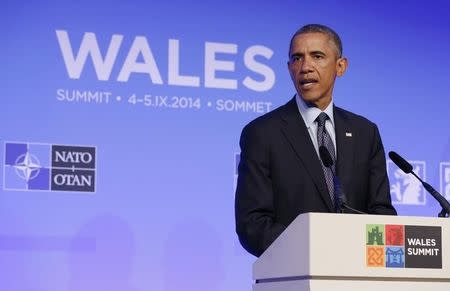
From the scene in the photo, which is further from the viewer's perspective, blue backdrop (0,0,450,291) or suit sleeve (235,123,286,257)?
blue backdrop (0,0,450,291)

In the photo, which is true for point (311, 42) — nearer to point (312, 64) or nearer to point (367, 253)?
point (312, 64)

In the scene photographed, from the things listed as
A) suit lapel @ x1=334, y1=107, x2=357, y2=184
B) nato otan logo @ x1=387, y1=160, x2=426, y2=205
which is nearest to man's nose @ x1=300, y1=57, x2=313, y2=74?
suit lapel @ x1=334, y1=107, x2=357, y2=184

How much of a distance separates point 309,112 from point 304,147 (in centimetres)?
18

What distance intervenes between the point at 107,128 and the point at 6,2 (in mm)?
814

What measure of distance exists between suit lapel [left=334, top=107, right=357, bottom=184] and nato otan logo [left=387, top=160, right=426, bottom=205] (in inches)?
63.7

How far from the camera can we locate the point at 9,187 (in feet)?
13.6

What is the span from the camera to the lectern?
2293mm

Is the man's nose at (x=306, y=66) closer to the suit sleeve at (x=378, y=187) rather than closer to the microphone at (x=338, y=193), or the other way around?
the suit sleeve at (x=378, y=187)

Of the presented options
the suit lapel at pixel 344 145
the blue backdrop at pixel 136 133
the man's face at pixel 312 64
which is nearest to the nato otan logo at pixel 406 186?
the blue backdrop at pixel 136 133

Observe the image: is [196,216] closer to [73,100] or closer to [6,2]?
[73,100]

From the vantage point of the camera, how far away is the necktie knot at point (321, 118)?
3.31m

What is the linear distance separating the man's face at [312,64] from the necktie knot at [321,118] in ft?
0.19

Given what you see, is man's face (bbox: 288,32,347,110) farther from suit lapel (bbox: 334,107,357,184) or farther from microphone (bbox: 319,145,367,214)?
microphone (bbox: 319,145,367,214)

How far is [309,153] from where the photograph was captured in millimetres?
3191
